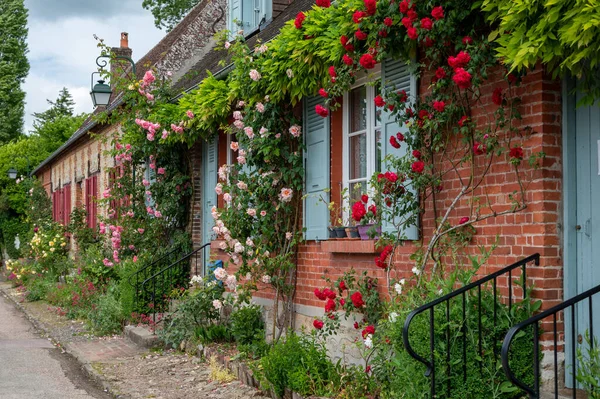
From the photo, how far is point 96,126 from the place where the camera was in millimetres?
20391

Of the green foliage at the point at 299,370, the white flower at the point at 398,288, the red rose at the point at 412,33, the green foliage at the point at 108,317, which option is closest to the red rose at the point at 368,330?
the white flower at the point at 398,288

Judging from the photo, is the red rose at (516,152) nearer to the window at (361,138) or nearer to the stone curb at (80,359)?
the window at (361,138)

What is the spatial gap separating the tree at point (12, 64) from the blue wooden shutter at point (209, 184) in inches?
1317

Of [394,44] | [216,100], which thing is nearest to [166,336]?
[216,100]

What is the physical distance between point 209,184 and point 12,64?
34.0 meters

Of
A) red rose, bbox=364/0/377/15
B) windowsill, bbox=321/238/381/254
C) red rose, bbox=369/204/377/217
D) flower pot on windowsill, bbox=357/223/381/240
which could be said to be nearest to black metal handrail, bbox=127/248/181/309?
windowsill, bbox=321/238/381/254

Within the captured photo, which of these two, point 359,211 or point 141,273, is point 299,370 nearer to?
point 359,211

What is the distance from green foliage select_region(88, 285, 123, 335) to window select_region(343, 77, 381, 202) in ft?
19.4

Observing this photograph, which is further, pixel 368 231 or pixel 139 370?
pixel 139 370

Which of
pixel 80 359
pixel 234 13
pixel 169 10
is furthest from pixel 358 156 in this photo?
pixel 169 10

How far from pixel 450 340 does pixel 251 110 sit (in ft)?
15.0

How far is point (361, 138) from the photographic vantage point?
7746 mm

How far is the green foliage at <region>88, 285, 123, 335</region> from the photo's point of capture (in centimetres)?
1227

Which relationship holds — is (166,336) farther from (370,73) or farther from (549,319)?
(549,319)
